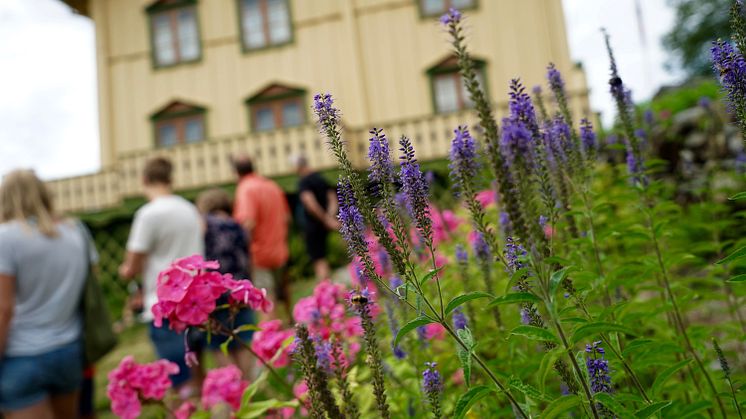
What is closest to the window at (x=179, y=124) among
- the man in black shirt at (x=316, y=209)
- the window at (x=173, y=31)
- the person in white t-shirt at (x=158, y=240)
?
the window at (x=173, y=31)

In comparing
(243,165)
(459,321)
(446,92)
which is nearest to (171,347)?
(459,321)

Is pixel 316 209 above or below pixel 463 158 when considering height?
above

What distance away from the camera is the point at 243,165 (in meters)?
6.34

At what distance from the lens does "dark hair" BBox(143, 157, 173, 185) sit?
14.5 ft

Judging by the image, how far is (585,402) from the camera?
3.96 ft

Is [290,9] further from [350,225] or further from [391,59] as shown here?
[350,225]

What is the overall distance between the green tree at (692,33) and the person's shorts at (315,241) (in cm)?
3460

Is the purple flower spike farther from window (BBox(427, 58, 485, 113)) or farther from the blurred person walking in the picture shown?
window (BBox(427, 58, 485, 113))

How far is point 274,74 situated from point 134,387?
1339 cm

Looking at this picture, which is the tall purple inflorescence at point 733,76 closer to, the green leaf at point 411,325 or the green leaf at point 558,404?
the green leaf at point 558,404

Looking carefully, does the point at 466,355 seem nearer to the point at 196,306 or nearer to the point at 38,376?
the point at 196,306

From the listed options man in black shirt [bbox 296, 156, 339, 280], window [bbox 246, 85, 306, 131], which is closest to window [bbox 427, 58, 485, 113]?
window [bbox 246, 85, 306, 131]

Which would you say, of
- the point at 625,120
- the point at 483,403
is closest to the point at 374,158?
Result: the point at 483,403

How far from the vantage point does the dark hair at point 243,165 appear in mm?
6336
